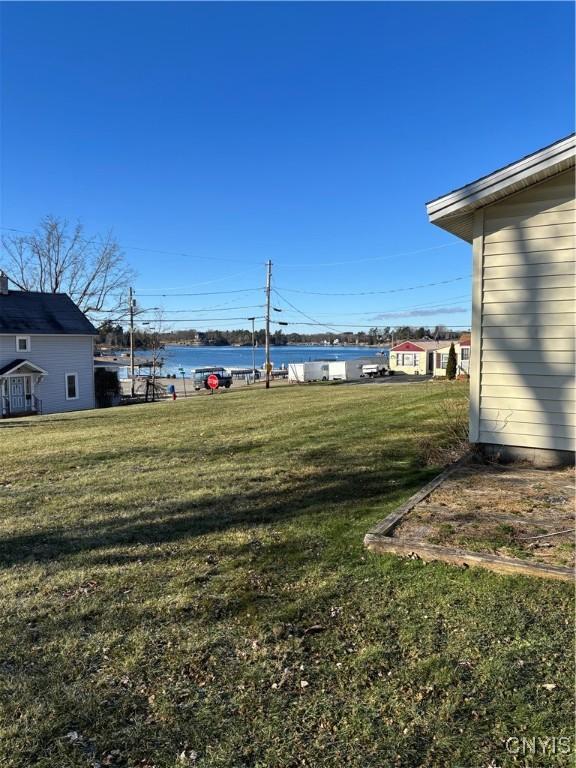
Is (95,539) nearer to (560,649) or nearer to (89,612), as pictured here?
(89,612)

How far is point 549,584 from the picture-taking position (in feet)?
9.70

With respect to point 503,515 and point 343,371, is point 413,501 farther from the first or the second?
point 343,371

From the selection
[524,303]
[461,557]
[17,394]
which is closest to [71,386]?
[17,394]

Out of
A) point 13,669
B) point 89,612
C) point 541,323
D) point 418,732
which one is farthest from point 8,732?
point 541,323

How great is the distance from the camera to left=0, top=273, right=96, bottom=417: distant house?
2712cm

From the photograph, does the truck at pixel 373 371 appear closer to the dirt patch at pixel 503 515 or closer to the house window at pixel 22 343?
the house window at pixel 22 343

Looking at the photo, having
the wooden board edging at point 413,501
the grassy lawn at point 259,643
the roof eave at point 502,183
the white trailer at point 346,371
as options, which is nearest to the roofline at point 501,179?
the roof eave at point 502,183

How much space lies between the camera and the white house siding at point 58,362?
2762 cm

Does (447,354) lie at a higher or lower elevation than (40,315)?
lower

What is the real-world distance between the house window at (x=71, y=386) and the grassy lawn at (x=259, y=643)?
1057 inches

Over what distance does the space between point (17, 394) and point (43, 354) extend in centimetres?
261

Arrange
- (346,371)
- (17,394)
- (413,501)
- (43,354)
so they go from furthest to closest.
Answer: (346,371), (43,354), (17,394), (413,501)

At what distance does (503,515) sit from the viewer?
4.03 meters

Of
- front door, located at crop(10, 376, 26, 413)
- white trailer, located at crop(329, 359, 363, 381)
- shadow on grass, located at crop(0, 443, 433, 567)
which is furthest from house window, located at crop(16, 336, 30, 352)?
white trailer, located at crop(329, 359, 363, 381)
